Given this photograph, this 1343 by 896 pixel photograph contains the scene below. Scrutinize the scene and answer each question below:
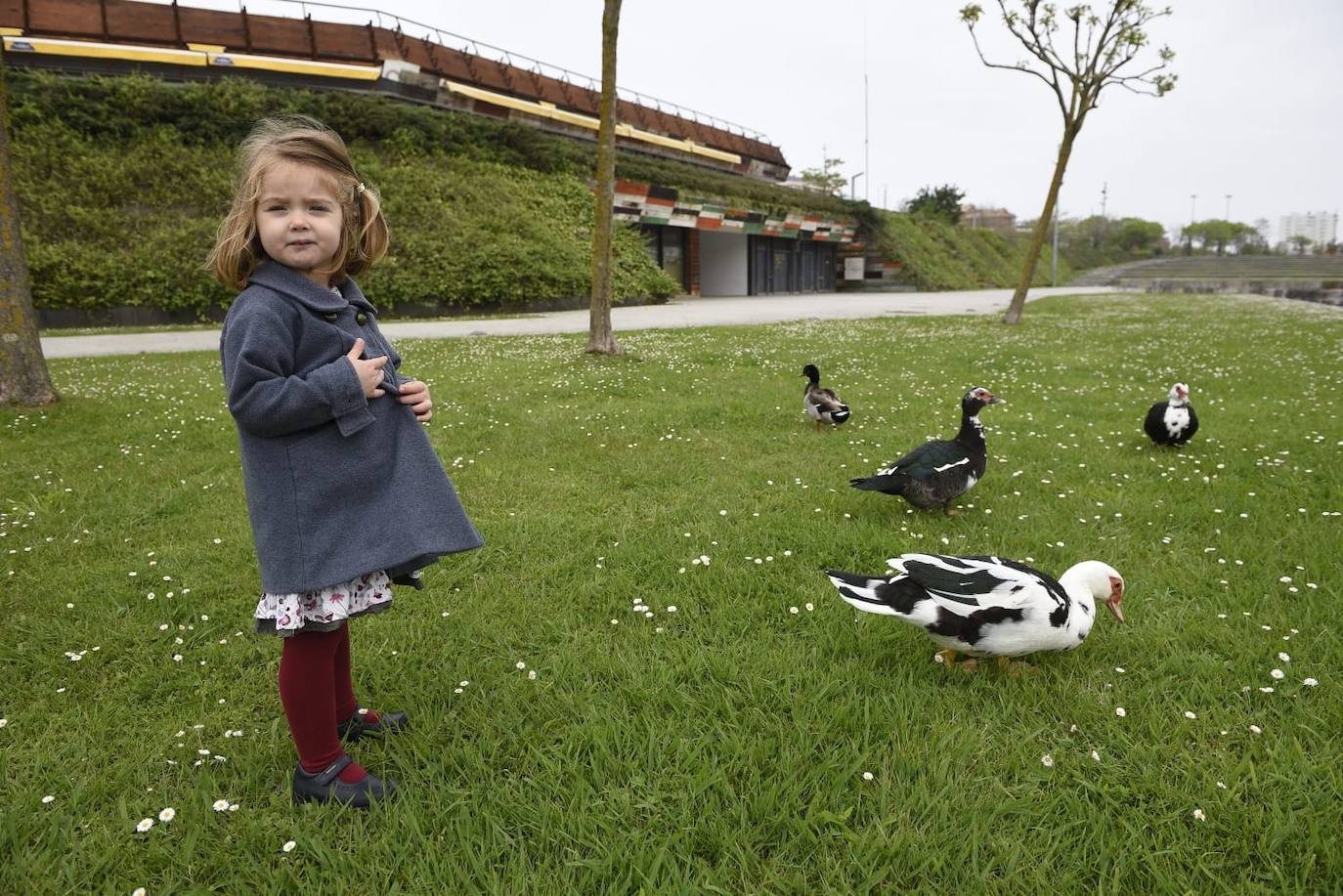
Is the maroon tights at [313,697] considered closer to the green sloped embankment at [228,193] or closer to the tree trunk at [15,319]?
the tree trunk at [15,319]

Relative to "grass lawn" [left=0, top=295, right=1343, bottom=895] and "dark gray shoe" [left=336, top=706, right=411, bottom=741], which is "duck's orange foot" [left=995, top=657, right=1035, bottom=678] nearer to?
"grass lawn" [left=0, top=295, right=1343, bottom=895]

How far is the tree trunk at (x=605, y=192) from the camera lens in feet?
38.9

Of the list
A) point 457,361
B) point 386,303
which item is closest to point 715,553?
point 457,361

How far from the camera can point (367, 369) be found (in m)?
2.36

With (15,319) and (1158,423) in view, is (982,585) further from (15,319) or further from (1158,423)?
(15,319)

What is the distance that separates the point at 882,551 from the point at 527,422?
520 cm

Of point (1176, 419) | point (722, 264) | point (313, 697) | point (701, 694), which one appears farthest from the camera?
point (722, 264)

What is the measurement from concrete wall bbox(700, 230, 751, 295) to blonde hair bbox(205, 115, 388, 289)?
4738cm

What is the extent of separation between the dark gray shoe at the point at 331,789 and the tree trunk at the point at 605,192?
35.1 ft

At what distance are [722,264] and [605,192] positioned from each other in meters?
38.0

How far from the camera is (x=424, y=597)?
4.16m

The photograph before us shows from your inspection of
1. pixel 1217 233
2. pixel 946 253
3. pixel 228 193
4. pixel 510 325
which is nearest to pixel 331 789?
pixel 510 325

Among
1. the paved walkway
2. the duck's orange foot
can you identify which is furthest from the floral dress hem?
the paved walkway

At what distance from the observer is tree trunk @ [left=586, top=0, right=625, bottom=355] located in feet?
38.9
